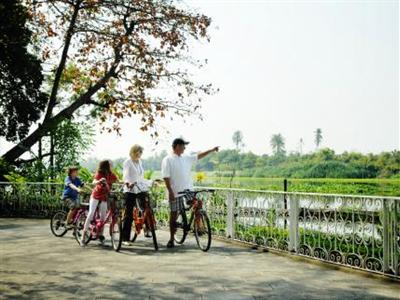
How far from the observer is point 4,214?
1647cm

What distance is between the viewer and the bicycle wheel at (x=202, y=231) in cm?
878

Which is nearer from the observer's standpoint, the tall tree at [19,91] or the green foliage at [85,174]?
the green foliage at [85,174]

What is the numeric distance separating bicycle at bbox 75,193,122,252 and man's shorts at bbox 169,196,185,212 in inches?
39.0

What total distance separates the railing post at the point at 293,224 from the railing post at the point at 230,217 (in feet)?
6.37

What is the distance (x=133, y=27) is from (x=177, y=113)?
3628 mm

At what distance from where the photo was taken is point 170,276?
6.69 metres

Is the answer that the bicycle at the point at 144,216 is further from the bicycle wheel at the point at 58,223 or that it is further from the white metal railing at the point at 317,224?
the bicycle wheel at the point at 58,223

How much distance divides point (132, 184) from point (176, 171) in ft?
2.83

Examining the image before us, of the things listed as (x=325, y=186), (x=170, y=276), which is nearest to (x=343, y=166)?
(x=325, y=186)

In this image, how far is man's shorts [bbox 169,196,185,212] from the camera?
9.22 metres

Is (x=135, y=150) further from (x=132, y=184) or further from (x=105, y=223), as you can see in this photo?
(x=105, y=223)

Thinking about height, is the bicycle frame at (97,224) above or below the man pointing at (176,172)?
below

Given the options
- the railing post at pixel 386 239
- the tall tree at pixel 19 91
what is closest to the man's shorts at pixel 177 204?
the railing post at pixel 386 239

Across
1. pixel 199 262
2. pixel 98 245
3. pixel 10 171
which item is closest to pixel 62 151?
pixel 10 171
